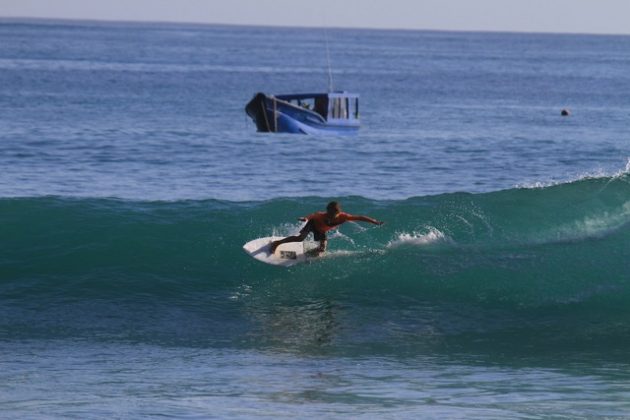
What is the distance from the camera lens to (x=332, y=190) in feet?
115

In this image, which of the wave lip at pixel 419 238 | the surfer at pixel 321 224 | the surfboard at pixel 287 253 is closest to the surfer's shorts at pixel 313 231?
the surfer at pixel 321 224

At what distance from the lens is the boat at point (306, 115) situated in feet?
170

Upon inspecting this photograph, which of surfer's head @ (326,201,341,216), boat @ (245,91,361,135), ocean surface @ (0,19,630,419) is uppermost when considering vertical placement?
boat @ (245,91,361,135)

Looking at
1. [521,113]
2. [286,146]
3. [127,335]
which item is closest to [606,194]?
[127,335]

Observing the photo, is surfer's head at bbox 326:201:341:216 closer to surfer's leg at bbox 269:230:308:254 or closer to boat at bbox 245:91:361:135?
surfer's leg at bbox 269:230:308:254

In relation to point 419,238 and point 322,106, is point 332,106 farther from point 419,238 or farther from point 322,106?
point 419,238

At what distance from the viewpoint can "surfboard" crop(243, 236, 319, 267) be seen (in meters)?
21.6

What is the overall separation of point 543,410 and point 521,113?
5606 centimetres

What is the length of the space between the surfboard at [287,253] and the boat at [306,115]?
30.2 meters

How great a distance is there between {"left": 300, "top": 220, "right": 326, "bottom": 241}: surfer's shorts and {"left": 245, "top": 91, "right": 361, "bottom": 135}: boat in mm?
30463

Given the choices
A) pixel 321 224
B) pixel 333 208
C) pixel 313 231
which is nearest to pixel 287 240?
pixel 313 231

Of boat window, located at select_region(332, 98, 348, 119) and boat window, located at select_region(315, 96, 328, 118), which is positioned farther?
boat window, located at select_region(315, 96, 328, 118)

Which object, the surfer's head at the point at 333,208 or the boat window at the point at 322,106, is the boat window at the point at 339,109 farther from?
the surfer's head at the point at 333,208

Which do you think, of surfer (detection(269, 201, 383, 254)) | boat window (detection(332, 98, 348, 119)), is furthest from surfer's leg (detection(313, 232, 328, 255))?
boat window (detection(332, 98, 348, 119))
